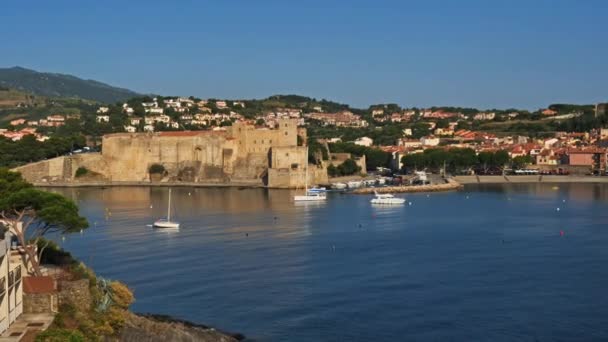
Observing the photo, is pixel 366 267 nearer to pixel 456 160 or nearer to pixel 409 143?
pixel 456 160

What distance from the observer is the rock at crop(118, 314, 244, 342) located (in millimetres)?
9531

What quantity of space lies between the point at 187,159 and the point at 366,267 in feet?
73.3

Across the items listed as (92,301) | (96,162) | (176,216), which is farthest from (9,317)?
(96,162)

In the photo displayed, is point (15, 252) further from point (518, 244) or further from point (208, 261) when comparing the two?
point (518, 244)

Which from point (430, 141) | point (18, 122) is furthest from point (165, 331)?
point (18, 122)

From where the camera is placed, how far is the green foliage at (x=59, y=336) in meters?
7.94

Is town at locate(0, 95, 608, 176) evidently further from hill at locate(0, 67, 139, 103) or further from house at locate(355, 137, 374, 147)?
hill at locate(0, 67, 139, 103)

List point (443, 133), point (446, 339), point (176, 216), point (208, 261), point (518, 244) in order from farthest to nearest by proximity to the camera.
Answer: point (443, 133) → point (176, 216) → point (518, 244) → point (208, 261) → point (446, 339)

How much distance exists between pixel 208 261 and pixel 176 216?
317 inches

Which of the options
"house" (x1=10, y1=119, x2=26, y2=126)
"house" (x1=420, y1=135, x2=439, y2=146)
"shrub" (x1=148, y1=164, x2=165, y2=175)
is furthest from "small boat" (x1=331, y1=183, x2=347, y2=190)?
"house" (x1=10, y1=119, x2=26, y2=126)

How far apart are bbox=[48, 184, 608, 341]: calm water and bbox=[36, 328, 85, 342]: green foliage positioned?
290 cm

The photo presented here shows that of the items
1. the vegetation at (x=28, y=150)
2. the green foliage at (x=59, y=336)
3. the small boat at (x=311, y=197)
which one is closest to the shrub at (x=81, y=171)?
the vegetation at (x=28, y=150)

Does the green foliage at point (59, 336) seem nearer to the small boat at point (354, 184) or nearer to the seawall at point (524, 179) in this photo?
the small boat at point (354, 184)

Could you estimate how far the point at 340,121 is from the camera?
74000 millimetres
